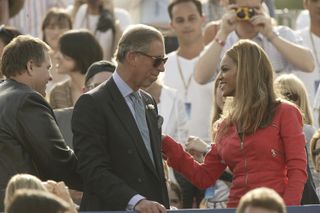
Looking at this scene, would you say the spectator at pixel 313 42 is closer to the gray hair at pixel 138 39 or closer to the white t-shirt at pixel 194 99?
the white t-shirt at pixel 194 99

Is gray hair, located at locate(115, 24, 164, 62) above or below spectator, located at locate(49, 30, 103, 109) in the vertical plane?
above

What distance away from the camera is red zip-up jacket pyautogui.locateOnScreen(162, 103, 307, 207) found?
8.51 m

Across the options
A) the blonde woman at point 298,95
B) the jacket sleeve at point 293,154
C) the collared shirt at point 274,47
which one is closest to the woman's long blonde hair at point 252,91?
the jacket sleeve at point 293,154

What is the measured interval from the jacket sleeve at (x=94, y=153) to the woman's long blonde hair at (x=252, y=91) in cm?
96

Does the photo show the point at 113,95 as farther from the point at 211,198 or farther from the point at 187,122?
the point at 187,122

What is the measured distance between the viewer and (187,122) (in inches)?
468

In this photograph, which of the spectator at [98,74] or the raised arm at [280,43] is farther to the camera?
the raised arm at [280,43]

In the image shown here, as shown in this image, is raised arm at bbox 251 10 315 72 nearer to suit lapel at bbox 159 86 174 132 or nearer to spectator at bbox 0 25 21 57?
suit lapel at bbox 159 86 174 132

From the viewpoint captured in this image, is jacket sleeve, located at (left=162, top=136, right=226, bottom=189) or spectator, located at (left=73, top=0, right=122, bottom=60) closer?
jacket sleeve, located at (left=162, top=136, right=226, bottom=189)

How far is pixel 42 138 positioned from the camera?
841cm

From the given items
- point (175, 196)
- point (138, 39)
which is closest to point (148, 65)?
point (138, 39)

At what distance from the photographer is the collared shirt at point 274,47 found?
11352 millimetres

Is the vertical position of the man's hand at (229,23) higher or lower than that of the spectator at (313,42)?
higher

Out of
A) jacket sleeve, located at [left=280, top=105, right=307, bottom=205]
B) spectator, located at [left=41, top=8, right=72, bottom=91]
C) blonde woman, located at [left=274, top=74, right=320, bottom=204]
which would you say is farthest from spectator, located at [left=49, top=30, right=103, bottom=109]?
jacket sleeve, located at [left=280, top=105, right=307, bottom=205]
